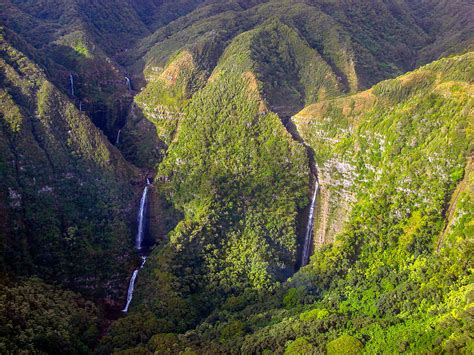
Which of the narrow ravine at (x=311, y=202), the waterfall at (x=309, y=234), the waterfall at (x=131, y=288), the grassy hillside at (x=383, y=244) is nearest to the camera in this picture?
the grassy hillside at (x=383, y=244)

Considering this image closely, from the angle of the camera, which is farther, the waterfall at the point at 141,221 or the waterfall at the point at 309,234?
the waterfall at the point at 141,221

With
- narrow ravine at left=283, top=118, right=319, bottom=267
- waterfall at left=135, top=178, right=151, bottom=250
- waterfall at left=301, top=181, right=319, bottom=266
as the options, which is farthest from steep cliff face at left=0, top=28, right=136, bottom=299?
narrow ravine at left=283, top=118, right=319, bottom=267

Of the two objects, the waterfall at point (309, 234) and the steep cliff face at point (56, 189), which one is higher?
the steep cliff face at point (56, 189)

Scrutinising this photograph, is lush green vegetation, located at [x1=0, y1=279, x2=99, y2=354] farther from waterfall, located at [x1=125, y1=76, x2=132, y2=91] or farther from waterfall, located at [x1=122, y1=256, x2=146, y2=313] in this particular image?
waterfall, located at [x1=125, y1=76, x2=132, y2=91]

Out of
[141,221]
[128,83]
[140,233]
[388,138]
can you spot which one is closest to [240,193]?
[141,221]

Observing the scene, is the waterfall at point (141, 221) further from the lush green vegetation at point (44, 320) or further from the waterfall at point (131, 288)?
the lush green vegetation at point (44, 320)

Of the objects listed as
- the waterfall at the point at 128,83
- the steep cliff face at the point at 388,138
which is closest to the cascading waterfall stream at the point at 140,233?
the steep cliff face at the point at 388,138

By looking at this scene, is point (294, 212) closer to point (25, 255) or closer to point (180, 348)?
point (180, 348)

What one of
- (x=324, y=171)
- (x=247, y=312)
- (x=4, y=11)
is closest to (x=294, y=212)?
(x=324, y=171)
